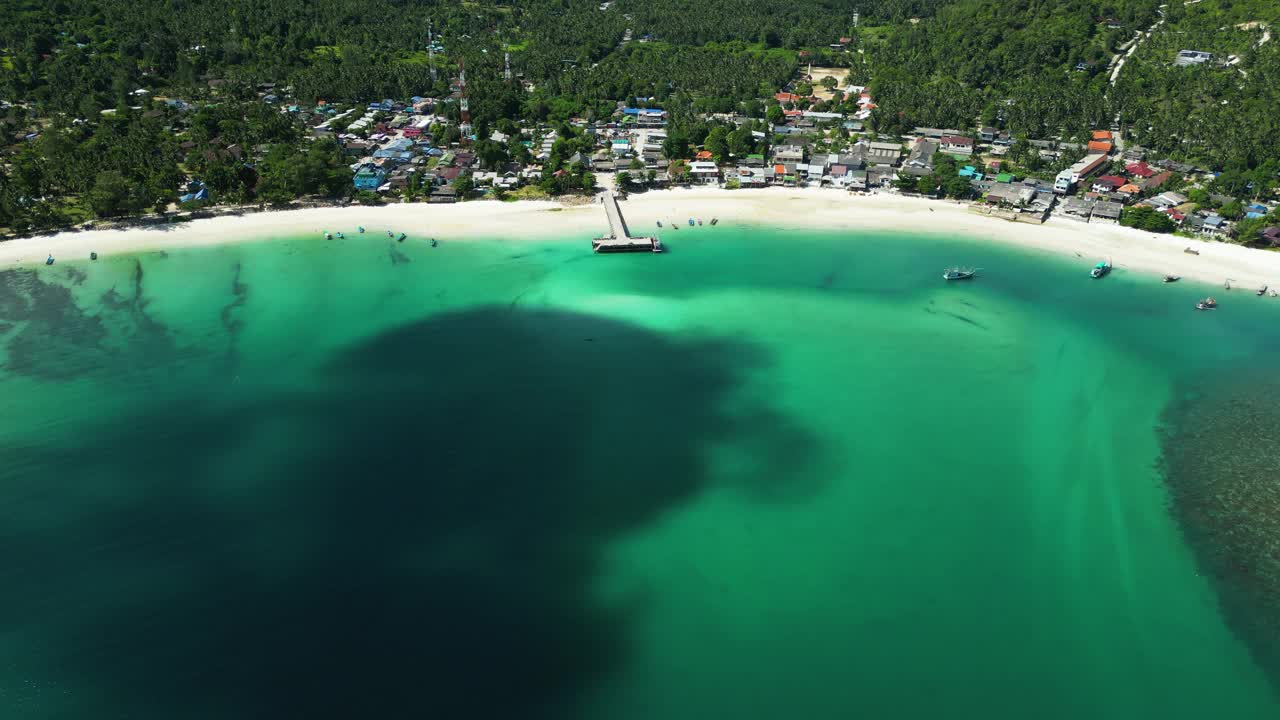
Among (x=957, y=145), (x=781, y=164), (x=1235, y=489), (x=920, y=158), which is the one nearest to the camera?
(x=1235, y=489)

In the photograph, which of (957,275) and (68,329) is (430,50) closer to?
(68,329)

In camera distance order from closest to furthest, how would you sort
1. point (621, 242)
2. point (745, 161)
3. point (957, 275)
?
point (957, 275)
point (621, 242)
point (745, 161)

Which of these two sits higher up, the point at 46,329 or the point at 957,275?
the point at 46,329

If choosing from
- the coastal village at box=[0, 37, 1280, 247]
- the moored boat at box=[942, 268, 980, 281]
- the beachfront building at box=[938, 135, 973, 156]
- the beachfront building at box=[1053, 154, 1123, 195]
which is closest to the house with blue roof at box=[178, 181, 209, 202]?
the coastal village at box=[0, 37, 1280, 247]

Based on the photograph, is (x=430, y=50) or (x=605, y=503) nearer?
(x=605, y=503)

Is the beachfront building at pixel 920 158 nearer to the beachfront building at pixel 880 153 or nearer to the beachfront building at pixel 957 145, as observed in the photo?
the beachfront building at pixel 957 145

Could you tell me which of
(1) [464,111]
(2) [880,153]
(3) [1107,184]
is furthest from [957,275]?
(1) [464,111]

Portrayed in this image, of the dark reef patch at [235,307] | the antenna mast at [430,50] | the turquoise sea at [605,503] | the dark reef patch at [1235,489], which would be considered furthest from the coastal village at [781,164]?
the dark reef patch at [1235,489]

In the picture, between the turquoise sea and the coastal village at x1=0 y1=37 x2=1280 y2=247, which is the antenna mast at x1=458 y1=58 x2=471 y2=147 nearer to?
the coastal village at x1=0 y1=37 x2=1280 y2=247

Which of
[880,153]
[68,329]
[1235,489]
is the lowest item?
[1235,489]
